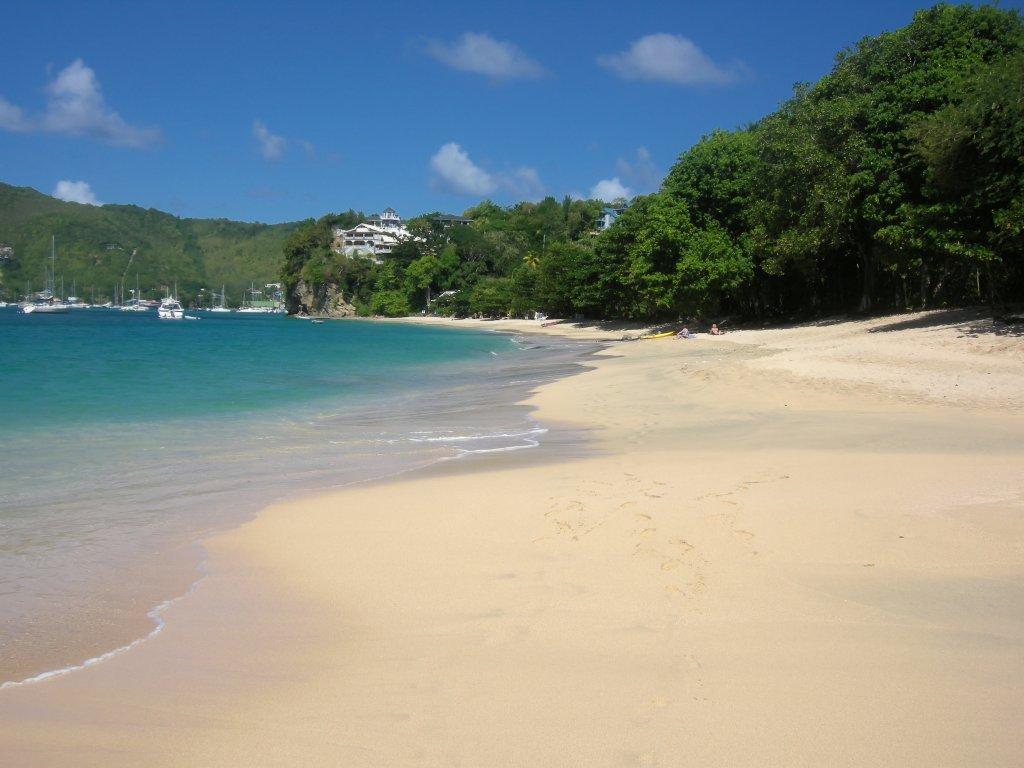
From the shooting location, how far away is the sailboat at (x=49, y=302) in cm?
13725

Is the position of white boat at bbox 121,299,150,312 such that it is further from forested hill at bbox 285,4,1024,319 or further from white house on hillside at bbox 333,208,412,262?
forested hill at bbox 285,4,1024,319

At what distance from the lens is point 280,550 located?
6520 millimetres

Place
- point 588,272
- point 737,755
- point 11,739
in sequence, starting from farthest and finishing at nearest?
point 588,272, point 11,739, point 737,755

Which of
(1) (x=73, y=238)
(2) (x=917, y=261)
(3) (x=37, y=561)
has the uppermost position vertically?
(1) (x=73, y=238)

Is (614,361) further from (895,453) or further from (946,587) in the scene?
(946,587)

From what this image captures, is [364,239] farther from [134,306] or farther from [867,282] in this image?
[867,282]

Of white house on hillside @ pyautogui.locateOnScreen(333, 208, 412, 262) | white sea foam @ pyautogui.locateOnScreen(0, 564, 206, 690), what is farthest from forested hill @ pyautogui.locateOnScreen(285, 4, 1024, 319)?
white house on hillside @ pyautogui.locateOnScreen(333, 208, 412, 262)

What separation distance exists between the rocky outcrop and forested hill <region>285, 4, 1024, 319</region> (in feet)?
276

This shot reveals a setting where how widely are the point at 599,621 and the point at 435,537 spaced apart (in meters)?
2.32

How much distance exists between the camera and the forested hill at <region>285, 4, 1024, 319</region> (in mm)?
20625

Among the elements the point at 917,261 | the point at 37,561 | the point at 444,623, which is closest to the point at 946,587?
the point at 444,623

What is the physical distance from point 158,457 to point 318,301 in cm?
13533

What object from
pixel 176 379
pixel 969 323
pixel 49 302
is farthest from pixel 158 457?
pixel 49 302

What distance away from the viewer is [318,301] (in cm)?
14225
